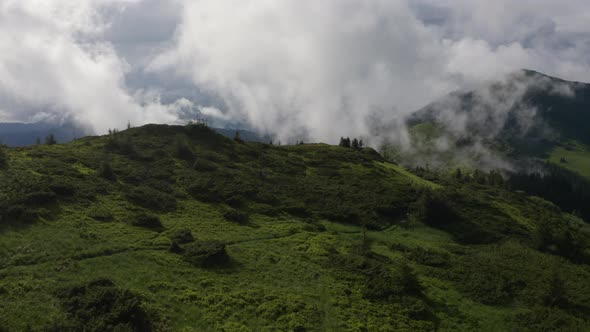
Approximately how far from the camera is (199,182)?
64.1 metres

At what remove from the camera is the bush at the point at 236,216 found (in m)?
53.6

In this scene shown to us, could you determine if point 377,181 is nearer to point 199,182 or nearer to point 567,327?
point 199,182

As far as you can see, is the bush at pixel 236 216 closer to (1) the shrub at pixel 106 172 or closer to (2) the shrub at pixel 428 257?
(1) the shrub at pixel 106 172

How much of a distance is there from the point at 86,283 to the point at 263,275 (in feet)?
50.2

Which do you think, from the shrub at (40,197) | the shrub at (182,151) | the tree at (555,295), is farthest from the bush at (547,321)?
the shrub at (182,151)

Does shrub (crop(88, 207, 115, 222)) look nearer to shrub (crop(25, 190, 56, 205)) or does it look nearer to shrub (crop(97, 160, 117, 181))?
shrub (crop(25, 190, 56, 205))

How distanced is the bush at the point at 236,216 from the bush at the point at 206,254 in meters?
13.5

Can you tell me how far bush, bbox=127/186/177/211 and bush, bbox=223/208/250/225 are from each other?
7710 mm

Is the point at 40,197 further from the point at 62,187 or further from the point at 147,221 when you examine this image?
the point at 147,221

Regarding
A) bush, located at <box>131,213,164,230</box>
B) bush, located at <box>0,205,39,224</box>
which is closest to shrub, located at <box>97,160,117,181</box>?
bush, located at <box>131,213,164,230</box>

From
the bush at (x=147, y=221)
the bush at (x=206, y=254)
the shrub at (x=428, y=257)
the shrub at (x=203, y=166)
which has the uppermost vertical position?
the shrub at (x=203, y=166)

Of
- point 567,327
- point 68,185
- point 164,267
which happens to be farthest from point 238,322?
point 68,185

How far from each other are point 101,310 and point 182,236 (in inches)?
666

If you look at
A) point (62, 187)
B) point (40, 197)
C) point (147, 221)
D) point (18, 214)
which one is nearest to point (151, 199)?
point (147, 221)
